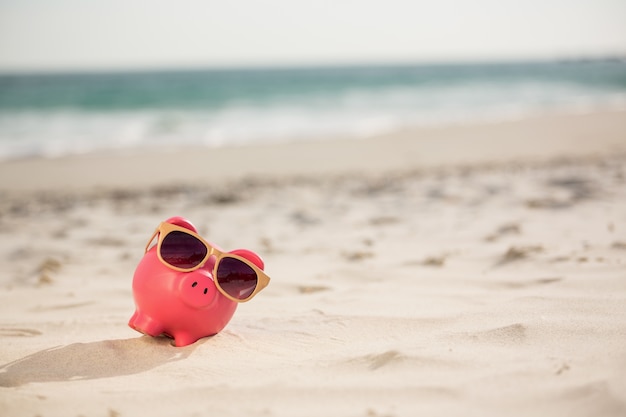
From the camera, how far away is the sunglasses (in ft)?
7.12

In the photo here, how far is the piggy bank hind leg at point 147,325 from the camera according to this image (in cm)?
219

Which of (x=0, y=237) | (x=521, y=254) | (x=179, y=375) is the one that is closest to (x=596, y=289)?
(x=521, y=254)

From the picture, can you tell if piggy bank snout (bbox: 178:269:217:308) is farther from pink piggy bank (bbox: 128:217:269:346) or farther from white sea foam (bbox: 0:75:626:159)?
white sea foam (bbox: 0:75:626:159)

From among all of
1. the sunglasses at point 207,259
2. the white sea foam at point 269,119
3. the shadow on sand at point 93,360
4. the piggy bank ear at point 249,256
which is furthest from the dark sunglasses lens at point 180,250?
the white sea foam at point 269,119

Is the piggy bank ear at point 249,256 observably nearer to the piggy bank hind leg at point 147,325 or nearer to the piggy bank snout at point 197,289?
the piggy bank snout at point 197,289

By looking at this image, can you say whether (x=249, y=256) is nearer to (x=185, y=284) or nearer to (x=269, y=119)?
(x=185, y=284)

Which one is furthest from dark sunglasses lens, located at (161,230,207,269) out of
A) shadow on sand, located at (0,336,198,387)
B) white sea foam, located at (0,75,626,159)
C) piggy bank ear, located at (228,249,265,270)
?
white sea foam, located at (0,75,626,159)

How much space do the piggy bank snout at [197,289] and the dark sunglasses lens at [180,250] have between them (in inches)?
1.6

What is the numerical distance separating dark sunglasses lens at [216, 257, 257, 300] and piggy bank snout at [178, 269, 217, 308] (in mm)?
44

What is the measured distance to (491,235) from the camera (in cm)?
382

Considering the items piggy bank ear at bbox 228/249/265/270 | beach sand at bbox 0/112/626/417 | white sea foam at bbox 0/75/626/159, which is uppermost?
white sea foam at bbox 0/75/626/159

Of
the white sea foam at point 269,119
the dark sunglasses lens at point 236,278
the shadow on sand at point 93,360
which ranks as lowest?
the shadow on sand at point 93,360

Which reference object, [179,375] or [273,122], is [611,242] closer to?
[179,375]

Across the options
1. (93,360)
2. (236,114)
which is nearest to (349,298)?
(93,360)
